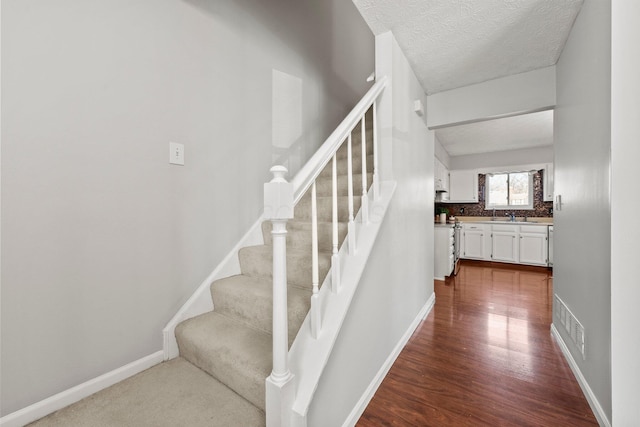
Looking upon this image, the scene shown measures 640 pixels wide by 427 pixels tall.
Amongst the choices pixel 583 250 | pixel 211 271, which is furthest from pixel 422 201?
pixel 211 271

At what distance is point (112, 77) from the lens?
1264mm

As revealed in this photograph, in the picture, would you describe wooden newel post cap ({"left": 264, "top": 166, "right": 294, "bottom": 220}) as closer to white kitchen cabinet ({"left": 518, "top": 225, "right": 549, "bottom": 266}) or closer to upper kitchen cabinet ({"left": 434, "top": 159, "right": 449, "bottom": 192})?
upper kitchen cabinet ({"left": 434, "top": 159, "right": 449, "bottom": 192})

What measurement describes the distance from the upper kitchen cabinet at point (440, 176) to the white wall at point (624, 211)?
368cm

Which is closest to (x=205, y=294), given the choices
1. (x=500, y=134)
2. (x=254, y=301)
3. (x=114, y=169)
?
(x=254, y=301)

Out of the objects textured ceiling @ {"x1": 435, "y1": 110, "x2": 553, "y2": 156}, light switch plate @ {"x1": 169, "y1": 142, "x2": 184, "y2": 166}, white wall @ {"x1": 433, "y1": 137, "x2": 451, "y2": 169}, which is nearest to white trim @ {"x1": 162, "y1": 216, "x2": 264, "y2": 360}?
light switch plate @ {"x1": 169, "y1": 142, "x2": 184, "y2": 166}

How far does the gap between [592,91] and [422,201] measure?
135 centimetres

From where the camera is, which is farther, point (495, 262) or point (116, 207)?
point (495, 262)

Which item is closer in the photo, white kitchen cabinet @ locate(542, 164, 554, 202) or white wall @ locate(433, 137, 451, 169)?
white wall @ locate(433, 137, 451, 169)

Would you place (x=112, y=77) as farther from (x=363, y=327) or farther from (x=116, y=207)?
(x=363, y=327)

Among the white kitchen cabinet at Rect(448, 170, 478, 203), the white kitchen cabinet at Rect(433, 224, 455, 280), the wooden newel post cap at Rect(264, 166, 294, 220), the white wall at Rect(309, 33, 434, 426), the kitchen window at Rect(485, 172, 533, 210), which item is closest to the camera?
the wooden newel post cap at Rect(264, 166, 294, 220)

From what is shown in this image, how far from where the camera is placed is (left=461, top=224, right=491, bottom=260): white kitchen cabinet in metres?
5.26

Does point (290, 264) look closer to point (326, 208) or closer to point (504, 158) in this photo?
point (326, 208)

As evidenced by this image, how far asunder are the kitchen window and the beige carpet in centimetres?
620

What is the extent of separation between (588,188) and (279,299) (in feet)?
5.76
